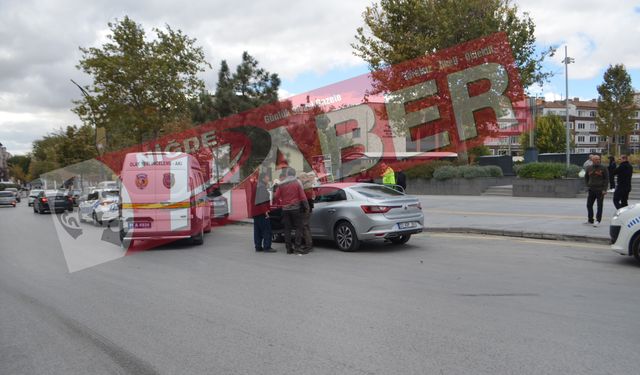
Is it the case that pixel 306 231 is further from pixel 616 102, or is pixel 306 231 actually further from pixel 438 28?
pixel 616 102

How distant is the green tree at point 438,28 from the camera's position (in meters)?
26.5

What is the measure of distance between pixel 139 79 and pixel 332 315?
23852 mm

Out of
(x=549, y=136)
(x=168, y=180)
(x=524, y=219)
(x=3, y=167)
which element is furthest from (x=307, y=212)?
(x=3, y=167)

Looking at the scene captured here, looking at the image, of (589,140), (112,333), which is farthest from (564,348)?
(589,140)

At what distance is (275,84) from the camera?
27.8m

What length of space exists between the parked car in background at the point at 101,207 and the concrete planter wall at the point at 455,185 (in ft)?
52.2

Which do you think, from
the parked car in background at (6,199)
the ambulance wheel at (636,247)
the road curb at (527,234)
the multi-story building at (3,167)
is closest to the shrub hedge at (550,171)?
the road curb at (527,234)

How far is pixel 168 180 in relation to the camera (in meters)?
11.4

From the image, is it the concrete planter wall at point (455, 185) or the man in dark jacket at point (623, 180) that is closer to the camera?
the man in dark jacket at point (623, 180)

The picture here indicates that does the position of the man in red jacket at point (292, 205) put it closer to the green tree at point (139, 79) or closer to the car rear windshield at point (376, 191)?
the car rear windshield at point (376, 191)

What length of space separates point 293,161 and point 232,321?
142ft

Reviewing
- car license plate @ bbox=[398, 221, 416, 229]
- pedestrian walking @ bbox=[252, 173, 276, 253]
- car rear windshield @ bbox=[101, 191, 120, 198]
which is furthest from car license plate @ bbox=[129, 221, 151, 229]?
car rear windshield @ bbox=[101, 191, 120, 198]

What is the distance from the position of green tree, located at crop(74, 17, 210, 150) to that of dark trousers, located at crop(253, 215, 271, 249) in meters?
17.9

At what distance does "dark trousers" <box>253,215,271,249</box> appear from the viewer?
10305 mm
